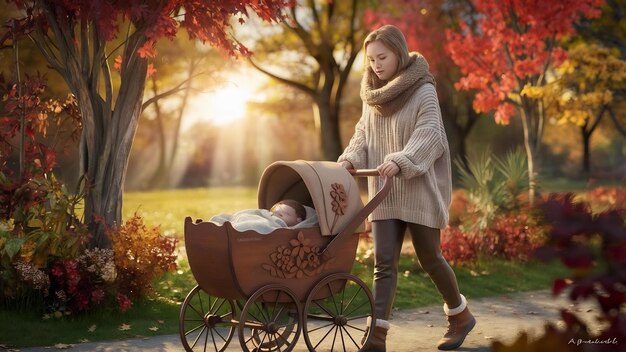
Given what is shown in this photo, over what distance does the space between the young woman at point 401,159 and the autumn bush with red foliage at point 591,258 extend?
6.75 feet

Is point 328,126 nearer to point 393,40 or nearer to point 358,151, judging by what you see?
point 358,151

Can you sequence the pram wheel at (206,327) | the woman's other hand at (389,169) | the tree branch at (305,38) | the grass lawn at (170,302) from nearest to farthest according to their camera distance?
the pram wheel at (206,327)
the woman's other hand at (389,169)
the grass lawn at (170,302)
the tree branch at (305,38)

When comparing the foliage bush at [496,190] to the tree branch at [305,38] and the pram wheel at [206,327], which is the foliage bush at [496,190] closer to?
the pram wheel at [206,327]

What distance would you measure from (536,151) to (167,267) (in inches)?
294

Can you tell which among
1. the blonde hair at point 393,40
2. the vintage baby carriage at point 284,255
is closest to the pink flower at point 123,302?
the vintage baby carriage at point 284,255

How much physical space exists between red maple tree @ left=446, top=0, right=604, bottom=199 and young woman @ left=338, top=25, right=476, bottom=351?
23.0 ft

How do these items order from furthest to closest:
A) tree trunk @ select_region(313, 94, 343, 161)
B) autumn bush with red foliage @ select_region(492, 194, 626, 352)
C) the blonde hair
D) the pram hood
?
1. tree trunk @ select_region(313, 94, 343, 161)
2. the blonde hair
3. the pram hood
4. autumn bush with red foliage @ select_region(492, 194, 626, 352)

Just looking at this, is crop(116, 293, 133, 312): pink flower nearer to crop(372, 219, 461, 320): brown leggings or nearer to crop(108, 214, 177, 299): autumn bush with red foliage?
crop(108, 214, 177, 299): autumn bush with red foliage

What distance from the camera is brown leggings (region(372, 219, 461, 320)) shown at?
5.22 meters

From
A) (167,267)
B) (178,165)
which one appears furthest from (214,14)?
(178,165)

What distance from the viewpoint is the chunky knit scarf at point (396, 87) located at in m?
5.25

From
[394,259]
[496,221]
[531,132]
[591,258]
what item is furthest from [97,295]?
[531,132]

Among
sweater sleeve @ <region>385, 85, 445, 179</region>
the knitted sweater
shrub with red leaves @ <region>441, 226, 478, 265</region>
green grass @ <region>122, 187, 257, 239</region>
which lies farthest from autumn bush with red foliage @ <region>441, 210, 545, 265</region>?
green grass @ <region>122, 187, 257, 239</region>

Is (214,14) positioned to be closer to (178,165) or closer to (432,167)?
(432,167)
